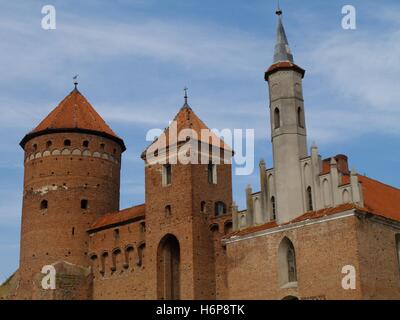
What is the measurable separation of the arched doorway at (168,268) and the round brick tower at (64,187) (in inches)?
226

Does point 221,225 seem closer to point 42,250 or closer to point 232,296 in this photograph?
point 232,296

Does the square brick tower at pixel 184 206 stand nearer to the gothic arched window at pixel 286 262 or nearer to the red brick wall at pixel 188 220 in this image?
the red brick wall at pixel 188 220

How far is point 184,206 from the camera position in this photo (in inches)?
1197

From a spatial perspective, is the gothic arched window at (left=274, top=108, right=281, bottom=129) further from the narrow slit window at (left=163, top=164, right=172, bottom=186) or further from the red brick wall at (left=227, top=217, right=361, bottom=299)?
the narrow slit window at (left=163, top=164, right=172, bottom=186)

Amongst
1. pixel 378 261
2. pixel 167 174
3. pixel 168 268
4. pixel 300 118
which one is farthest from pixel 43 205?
pixel 378 261

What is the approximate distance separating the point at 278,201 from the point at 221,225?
13.6ft

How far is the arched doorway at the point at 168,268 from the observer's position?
1205 inches

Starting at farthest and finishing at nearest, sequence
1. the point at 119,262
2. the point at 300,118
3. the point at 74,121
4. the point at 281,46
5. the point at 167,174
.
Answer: the point at 74,121, the point at 119,262, the point at 167,174, the point at 281,46, the point at 300,118

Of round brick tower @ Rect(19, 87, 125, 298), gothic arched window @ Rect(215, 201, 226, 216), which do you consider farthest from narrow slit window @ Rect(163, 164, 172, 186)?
round brick tower @ Rect(19, 87, 125, 298)

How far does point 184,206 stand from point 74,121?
9.80 m

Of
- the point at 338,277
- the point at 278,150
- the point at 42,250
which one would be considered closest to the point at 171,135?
the point at 278,150

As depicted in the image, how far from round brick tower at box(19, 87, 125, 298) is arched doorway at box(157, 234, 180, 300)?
575 cm

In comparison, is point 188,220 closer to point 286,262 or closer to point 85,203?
point 286,262

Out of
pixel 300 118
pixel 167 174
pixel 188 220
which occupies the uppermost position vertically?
pixel 300 118
